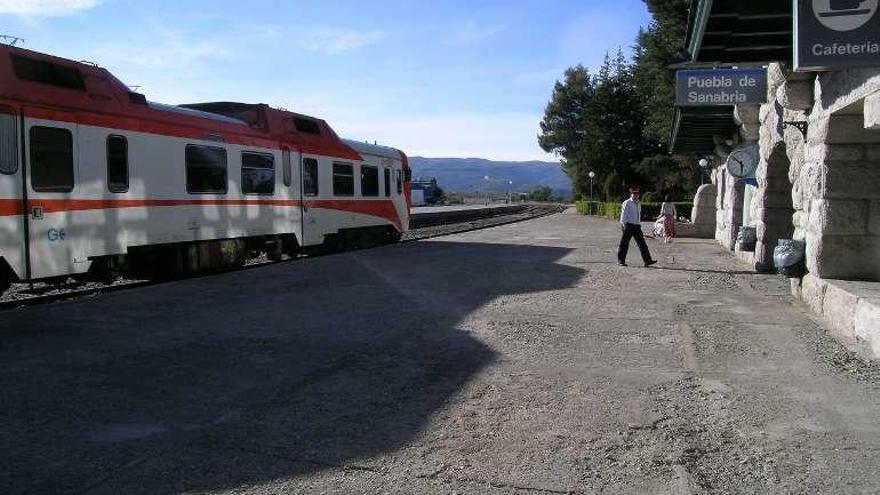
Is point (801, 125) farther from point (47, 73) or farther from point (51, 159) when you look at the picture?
point (47, 73)

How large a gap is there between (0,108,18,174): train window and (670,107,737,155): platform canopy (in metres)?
14.5

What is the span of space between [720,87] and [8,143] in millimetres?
10797

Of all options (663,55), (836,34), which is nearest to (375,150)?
(836,34)

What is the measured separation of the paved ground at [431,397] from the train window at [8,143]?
183cm

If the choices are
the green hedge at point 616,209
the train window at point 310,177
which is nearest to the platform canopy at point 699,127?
the train window at point 310,177

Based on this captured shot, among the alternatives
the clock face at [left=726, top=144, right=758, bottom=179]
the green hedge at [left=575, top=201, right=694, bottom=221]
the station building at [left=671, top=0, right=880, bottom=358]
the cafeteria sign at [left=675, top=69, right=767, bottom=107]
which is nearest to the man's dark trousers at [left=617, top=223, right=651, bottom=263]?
the clock face at [left=726, top=144, right=758, bottom=179]

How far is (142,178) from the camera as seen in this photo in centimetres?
1143

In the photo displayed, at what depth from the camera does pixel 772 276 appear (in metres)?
12.6

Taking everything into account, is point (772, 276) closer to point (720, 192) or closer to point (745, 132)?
point (745, 132)

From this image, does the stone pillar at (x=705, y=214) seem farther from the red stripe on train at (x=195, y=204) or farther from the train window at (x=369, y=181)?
the train window at (x=369, y=181)

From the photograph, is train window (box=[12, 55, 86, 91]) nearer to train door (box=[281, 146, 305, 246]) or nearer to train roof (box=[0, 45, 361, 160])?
train roof (box=[0, 45, 361, 160])

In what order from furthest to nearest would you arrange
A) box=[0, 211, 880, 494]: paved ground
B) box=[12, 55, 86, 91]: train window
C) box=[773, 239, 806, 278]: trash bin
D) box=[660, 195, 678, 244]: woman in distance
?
box=[660, 195, 678, 244]: woman in distance, box=[12, 55, 86, 91]: train window, box=[773, 239, 806, 278]: trash bin, box=[0, 211, 880, 494]: paved ground

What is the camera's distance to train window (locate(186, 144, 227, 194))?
12.6m

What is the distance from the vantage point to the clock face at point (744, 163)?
14.3 meters
